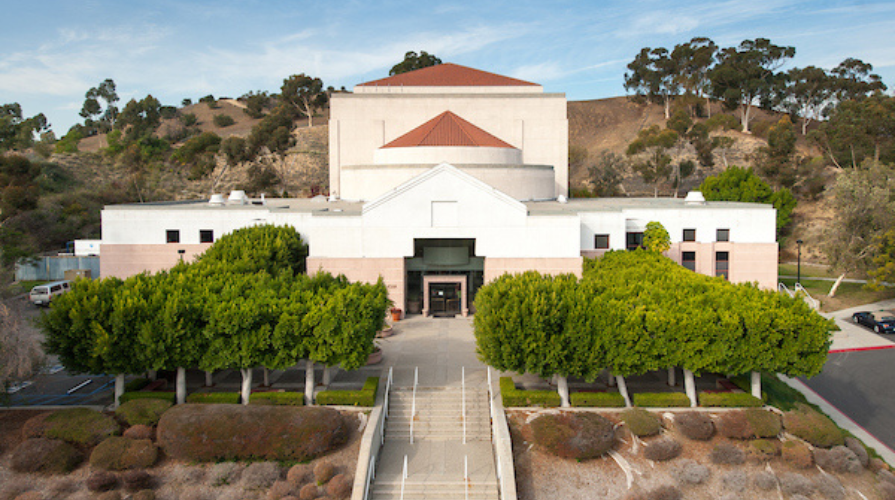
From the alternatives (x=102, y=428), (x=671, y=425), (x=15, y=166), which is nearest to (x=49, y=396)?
(x=102, y=428)

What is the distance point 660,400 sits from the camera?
2688 cm

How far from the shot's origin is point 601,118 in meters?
148

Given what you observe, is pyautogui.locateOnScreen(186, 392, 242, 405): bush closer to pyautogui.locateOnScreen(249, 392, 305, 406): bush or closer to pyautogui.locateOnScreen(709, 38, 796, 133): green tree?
pyautogui.locateOnScreen(249, 392, 305, 406): bush

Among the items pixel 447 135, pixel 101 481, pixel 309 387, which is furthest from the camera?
pixel 447 135

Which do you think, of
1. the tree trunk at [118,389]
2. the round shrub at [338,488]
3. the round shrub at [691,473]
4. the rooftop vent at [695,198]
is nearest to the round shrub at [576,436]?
the round shrub at [691,473]

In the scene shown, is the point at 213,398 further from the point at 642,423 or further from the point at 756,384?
the point at 756,384

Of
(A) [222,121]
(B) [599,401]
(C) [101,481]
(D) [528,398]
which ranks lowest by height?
(C) [101,481]

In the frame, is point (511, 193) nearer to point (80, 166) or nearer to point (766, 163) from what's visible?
point (766, 163)

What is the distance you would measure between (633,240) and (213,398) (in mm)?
32963

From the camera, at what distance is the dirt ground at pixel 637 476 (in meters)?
22.4

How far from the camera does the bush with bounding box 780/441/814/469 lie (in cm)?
2358

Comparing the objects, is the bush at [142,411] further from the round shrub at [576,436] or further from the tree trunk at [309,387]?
the round shrub at [576,436]

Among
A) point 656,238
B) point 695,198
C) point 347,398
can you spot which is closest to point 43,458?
point 347,398

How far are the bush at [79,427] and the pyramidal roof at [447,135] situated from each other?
3700 cm
